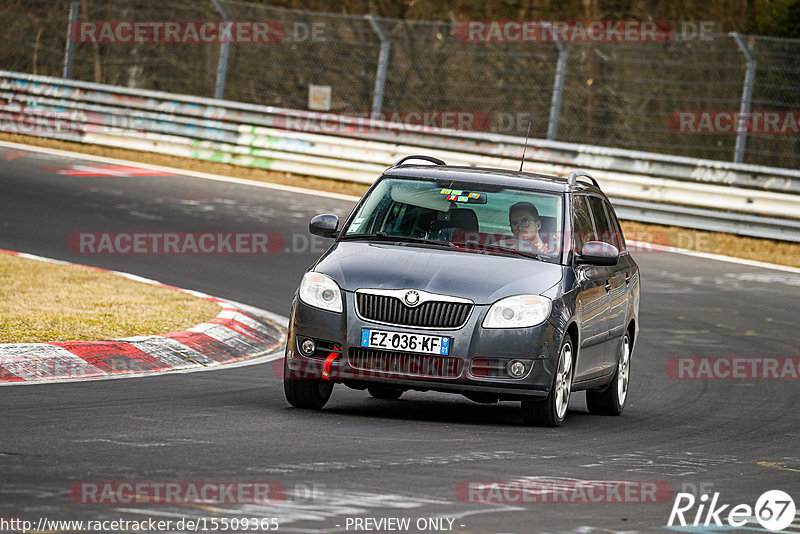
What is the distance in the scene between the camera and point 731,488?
7.21 meters

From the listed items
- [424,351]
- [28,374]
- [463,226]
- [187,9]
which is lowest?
[28,374]

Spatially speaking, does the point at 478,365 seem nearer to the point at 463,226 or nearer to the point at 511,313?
the point at 511,313

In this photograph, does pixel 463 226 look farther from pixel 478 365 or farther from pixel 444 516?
pixel 444 516

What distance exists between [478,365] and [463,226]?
1.31 m

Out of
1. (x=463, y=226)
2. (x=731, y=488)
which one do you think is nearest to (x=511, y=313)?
(x=463, y=226)

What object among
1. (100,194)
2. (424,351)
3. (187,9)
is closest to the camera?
(424,351)

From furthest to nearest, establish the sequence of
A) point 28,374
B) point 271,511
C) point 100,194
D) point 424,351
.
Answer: point 100,194
point 28,374
point 424,351
point 271,511

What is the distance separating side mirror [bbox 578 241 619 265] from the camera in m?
9.59

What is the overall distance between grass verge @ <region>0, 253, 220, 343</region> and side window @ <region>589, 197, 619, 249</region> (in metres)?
3.34

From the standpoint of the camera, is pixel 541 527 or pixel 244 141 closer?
pixel 541 527

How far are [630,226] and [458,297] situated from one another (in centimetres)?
1386

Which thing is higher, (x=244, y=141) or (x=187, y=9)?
(x=187, y=9)
